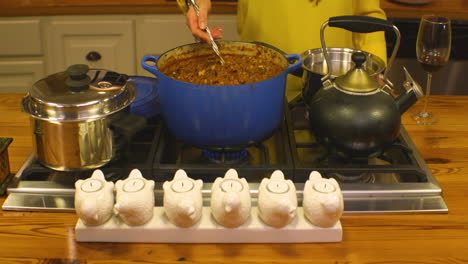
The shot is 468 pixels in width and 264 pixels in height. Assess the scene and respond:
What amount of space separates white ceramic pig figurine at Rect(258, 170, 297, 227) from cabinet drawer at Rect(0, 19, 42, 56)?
A: 6.11 ft

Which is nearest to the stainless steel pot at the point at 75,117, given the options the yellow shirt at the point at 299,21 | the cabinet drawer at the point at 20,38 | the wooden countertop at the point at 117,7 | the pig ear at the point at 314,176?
the pig ear at the point at 314,176

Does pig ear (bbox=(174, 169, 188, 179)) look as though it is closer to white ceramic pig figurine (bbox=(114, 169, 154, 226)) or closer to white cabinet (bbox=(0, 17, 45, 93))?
white ceramic pig figurine (bbox=(114, 169, 154, 226))

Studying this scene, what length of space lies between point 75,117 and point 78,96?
0.16 ft

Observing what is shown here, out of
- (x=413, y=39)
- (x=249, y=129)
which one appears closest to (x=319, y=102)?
(x=249, y=129)

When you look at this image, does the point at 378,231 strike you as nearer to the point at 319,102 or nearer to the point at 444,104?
the point at 319,102

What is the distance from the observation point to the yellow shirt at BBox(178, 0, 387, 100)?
1684 mm

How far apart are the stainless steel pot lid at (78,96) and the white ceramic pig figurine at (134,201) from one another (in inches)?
5.9

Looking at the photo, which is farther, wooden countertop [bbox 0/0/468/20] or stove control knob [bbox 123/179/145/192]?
wooden countertop [bbox 0/0/468/20]

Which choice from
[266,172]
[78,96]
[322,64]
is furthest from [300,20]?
[78,96]

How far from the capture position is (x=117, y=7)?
2453 millimetres

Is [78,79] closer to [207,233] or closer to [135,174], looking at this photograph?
[135,174]

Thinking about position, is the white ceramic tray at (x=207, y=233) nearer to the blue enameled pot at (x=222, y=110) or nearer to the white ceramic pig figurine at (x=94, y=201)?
the white ceramic pig figurine at (x=94, y=201)

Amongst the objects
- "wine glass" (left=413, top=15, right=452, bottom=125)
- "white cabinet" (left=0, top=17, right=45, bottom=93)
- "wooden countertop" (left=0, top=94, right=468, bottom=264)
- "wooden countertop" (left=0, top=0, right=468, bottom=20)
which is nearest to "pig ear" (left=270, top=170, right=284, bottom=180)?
"wooden countertop" (left=0, top=94, right=468, bottom=264)

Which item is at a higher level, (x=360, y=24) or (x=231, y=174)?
(x=360, y=24)
